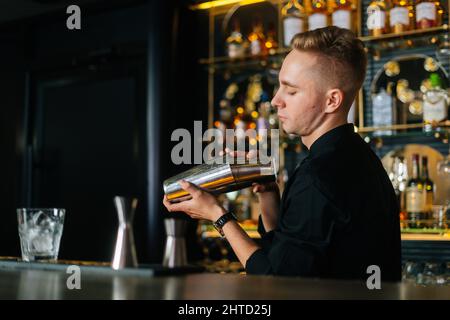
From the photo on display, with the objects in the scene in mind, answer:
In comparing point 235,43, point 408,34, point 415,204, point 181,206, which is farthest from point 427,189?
point 181,206

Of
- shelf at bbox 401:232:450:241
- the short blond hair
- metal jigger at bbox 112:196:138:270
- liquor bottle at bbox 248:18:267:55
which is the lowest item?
shelf at bbox 401:232:450:241

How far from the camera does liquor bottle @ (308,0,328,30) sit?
3.08 m

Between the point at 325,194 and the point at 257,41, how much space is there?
2.13m

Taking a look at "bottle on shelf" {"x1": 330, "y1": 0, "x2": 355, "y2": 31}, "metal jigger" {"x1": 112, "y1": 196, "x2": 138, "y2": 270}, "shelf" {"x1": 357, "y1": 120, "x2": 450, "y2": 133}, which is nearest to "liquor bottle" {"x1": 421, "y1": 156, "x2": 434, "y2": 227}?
"shelf" {"x1": 357, "y1": 120, "x2": 450, "y2": 133}

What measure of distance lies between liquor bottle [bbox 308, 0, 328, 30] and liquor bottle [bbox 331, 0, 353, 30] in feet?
0.14

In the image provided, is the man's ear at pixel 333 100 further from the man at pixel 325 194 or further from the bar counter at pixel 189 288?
the bar counter at pixel 189 288

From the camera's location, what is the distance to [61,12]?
13.5 ft

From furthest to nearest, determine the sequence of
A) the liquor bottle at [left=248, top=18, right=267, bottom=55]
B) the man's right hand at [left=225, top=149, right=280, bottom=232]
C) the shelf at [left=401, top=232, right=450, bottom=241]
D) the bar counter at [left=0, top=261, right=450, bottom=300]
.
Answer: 1. the liquor bottle at [left=248, top=18, right=267, bottom=55]
2. the shelf at [left=401, top=232, right=450, bottom=241]
3. the man's right hand at [left=225, top=149, right=280, bottom=232]
4. the bar counter at [left=0, top=261, right=450, bottom=300]

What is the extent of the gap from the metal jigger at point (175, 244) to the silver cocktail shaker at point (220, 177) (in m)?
0.06

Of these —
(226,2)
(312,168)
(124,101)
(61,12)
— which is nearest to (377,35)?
(226,2)

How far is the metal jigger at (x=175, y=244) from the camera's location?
62.6 inches

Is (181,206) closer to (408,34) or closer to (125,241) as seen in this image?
(125,241)

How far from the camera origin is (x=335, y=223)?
1.31 m

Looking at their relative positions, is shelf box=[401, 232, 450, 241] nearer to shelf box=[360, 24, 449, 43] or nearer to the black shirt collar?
shelf box=[360, 24, 449, 43]
